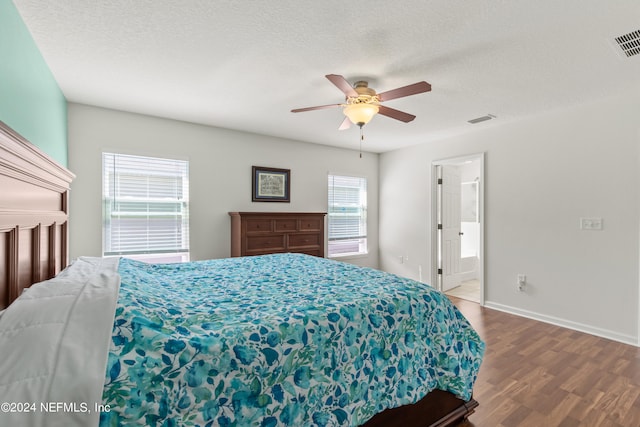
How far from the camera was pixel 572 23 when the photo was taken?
1.85 m

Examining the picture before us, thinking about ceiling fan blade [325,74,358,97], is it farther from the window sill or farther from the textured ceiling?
the window sill

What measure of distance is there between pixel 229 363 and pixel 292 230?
3142 mm

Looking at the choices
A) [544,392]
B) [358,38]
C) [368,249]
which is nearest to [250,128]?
[358,38]

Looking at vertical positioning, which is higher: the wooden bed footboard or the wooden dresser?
the wooden dresser

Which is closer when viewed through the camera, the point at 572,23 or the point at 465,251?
the point at 572,23

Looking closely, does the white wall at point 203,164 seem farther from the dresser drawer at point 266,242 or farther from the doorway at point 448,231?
the doorway at point 448,231

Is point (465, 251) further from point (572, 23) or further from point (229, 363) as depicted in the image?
point (229, 363)

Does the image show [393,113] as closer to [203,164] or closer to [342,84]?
[342,84]

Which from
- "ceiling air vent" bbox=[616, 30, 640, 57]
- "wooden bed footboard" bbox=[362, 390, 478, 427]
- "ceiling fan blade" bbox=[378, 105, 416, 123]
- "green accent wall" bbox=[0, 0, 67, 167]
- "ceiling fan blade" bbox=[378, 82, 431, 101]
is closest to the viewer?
"wooden bed footboard" bbox=[362, 390, 478, 427]

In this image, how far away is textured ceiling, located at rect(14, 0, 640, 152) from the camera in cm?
175

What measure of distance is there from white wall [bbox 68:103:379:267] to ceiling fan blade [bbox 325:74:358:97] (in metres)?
2.37

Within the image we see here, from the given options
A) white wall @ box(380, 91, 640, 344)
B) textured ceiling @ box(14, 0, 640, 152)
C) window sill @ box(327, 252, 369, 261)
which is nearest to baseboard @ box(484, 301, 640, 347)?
white wall @ box(380, 91, 640, 344)

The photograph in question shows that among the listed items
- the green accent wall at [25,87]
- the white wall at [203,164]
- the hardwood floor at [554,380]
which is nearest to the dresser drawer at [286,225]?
the white wall at [203,164]

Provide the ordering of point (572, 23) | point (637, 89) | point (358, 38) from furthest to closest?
point (637, 89)
point (358, 38)
point (572, 23)
